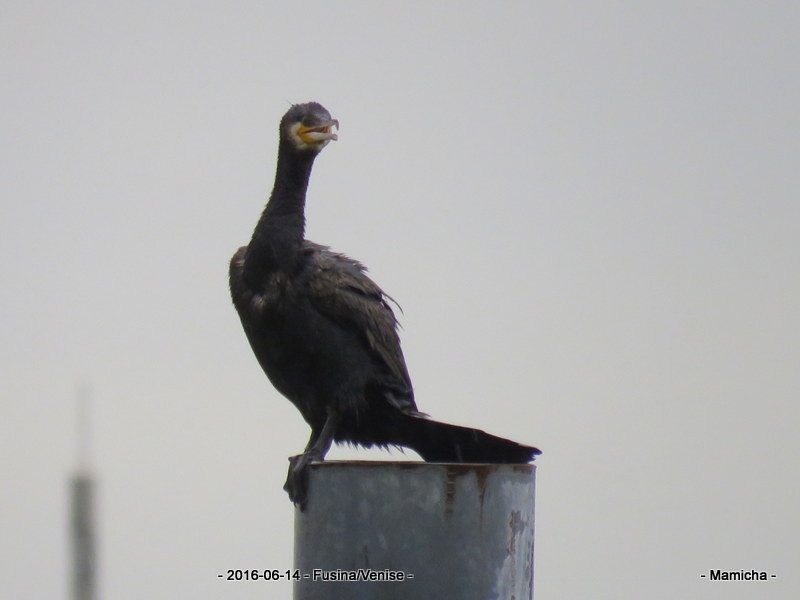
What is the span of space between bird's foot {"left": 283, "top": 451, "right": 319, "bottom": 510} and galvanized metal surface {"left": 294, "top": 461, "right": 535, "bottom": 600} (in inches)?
14.6

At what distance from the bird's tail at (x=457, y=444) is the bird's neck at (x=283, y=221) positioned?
3.14 feet

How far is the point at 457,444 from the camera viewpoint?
6539 millimetres

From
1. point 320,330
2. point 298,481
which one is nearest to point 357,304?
point 320,330

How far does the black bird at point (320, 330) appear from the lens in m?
6.70

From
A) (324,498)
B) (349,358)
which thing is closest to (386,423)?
(349,358)

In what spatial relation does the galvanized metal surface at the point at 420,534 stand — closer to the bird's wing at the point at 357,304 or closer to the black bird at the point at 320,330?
the black bird at the point at 320,330

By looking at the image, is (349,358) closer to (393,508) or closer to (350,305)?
(350,305)

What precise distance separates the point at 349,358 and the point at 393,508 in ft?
5.23

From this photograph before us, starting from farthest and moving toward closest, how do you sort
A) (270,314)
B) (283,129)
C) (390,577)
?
(283,129) < (270,314) < (390,577)

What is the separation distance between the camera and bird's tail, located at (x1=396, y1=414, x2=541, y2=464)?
615 cm

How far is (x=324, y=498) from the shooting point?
5.54 meters

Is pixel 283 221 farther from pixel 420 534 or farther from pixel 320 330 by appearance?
pixel 420 534

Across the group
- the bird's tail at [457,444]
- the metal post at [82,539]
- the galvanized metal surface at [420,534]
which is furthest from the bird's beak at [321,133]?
the metal post at [82,539]

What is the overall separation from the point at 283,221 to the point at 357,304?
0.54 meters
